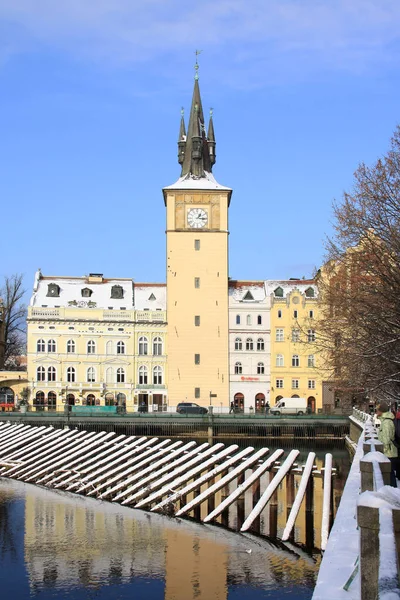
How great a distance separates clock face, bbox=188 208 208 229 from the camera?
7562cm

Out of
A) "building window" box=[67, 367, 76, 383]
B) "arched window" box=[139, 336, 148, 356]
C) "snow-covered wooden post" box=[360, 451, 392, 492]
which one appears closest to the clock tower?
"arched window" box=[139, 336, 148, 356]

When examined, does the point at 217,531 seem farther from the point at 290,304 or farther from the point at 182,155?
the point at 182,155

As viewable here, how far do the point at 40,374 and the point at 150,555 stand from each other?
5505 centimetres

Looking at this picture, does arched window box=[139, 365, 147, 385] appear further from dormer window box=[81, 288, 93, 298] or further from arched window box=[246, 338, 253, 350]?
arched window box=[246, 338, 253, 350]

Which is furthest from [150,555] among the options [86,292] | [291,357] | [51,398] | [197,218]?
[86,292]

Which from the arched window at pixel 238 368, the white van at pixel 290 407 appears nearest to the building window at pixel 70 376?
the arched window at pixel 238 368

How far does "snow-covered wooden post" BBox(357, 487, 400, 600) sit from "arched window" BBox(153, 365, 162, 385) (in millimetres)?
68950

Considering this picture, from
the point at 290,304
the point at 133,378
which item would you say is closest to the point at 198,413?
the point at 133,378

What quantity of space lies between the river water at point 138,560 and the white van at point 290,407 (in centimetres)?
4425

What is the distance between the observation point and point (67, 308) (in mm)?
74750

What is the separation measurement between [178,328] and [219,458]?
46.5 m

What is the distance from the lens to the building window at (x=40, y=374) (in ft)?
242

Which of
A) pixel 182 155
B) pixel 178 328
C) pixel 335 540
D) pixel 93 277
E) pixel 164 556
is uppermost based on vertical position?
pixel 182 155

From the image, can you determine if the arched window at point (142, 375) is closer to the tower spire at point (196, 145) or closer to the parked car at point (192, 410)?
the parked car at point (192, 410)
